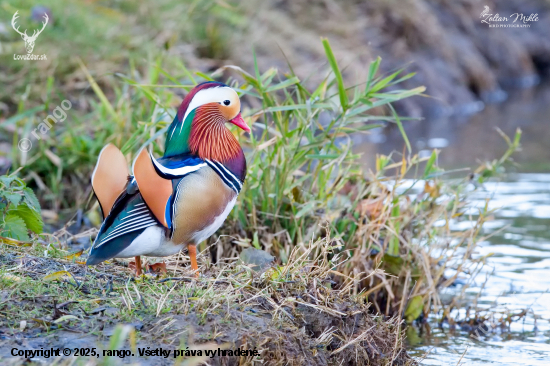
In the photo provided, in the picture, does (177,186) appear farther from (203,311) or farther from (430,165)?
(430,165)

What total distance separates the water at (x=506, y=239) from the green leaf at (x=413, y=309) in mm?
104

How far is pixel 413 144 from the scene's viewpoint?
9211 mm

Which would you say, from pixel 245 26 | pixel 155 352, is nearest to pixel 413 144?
pixel 245 26

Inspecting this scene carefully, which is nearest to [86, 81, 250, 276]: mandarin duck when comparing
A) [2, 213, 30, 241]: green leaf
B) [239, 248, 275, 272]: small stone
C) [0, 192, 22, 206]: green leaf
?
[239, 248, 275, 272]: small stone

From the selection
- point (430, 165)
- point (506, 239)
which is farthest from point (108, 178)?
point (506, 239)

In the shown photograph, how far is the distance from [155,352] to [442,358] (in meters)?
1.77

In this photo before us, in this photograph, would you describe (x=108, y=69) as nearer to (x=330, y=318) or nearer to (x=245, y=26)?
(x=245, y=26)

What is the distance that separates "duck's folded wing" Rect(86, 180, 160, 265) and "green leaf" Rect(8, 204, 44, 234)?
2.51 ft

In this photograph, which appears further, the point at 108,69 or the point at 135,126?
the point at 108,69

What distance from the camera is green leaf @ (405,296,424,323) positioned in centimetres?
408

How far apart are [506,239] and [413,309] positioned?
71.0 inches

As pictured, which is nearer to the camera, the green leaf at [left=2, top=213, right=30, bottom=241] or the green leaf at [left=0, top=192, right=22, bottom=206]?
the green leaf at [left=0, top=192, right=22, bottom=206]

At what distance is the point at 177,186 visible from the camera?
2936 mm

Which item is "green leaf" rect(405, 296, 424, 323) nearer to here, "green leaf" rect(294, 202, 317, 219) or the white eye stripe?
"green leaf" rect(294, 202, 317, 219)
